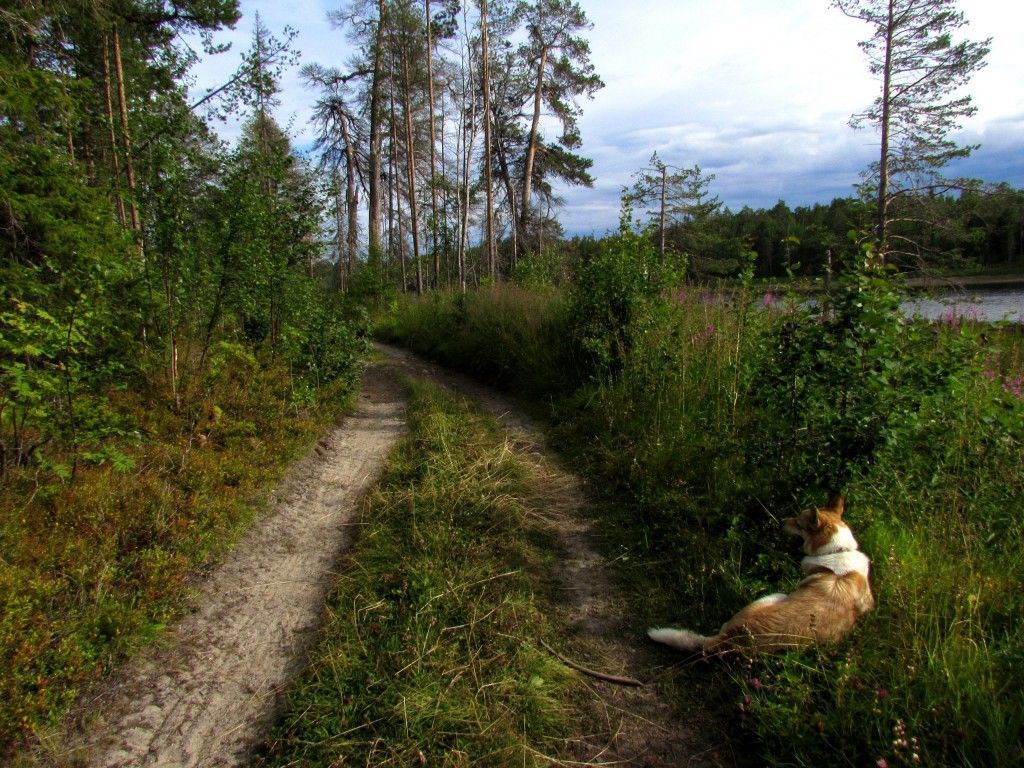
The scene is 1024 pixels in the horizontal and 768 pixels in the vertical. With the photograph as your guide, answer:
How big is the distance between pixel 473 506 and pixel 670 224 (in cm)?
2206

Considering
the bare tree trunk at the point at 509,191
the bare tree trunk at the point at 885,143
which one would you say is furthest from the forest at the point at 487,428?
the bare tree trunk at the point at 509,191

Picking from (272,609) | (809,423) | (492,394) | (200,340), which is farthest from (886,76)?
(272,609)

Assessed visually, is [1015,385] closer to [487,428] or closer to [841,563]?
[841,563]

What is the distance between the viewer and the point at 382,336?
56.1 feet

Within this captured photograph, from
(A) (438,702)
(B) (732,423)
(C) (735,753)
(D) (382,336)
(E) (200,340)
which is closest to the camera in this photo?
(C) (735,753)

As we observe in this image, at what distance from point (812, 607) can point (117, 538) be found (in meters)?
4.63

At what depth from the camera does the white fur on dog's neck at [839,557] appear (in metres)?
3.02

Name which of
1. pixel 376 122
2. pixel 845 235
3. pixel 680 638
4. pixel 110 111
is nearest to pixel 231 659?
pixel 680 638

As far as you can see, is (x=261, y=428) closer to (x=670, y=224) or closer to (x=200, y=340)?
(x=200, y=340)

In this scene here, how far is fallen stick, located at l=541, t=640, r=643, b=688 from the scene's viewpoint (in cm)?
306

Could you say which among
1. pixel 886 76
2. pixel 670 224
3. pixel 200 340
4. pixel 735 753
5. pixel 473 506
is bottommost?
pixel 735 753

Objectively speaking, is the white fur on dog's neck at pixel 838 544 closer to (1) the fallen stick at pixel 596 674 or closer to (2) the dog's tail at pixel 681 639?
(2) the dog's tail at pixel 681 639

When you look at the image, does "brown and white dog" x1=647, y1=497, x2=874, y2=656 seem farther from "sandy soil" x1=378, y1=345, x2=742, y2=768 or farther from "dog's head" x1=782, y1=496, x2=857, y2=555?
"sandy soil" x1=378, y1=345, x2=742, y2=768

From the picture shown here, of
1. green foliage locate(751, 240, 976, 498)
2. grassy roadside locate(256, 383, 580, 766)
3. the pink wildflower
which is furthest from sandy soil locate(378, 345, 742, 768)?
the pink wildflower
